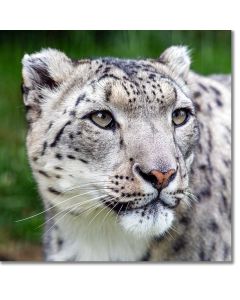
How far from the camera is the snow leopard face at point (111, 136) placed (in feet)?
7.85

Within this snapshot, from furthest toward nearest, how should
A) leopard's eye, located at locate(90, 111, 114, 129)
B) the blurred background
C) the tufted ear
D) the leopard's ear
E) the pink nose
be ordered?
1. the blurred background
2. the tufted ear
3. the leopard's ear
4. leopard's eye, located at locate(90, 111, 114, 129)
5. the pink nose

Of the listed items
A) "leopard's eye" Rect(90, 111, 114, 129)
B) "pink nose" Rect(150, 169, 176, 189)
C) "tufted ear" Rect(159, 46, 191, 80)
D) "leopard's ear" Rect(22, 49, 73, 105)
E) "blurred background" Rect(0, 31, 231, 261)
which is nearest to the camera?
"pink nose" Rect(150, 169, 176, 189)

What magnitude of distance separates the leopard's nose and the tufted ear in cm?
59

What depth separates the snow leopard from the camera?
2.42 m

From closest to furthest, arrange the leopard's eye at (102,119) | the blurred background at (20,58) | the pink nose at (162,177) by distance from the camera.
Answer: the pink nose at (162,177) < the leopard's eye at (102,119) < the blurred background at (20,58)

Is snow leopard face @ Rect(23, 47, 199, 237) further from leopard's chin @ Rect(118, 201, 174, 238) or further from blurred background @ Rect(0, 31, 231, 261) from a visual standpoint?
blurred background @ Rect(0, 31, 231, 261)

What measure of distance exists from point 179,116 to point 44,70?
615 mm

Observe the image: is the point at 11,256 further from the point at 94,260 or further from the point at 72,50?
the point at 72,50

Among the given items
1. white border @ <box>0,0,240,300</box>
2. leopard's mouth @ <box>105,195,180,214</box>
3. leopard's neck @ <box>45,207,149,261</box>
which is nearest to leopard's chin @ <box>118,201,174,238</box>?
leopard's mouth @ <box>105,195,180,214</box>

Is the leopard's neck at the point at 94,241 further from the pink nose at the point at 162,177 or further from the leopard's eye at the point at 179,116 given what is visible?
the leopard's eye at the point at 179,116

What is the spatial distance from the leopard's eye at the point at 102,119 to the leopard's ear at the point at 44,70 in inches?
10.6

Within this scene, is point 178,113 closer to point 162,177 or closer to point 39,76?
point 162,177
